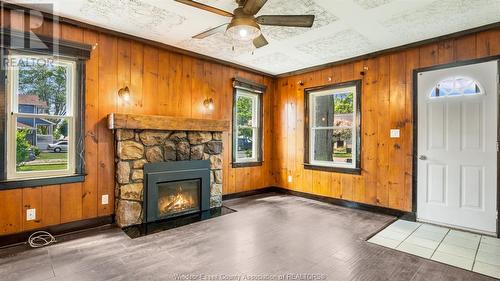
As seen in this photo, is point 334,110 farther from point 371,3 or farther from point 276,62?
point 371,3

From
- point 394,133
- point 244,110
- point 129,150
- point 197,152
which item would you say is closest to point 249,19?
point 129,150

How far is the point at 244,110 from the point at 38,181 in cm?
355

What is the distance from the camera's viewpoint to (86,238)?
3.06 metres

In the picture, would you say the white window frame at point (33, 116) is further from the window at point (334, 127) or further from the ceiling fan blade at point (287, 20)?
the window at point (334, 127)

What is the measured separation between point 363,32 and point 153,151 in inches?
130

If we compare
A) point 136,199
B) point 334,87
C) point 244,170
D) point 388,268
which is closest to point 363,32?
point 334,87

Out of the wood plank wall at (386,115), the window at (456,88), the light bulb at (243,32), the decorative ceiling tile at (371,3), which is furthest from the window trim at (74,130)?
the window at (456,88)

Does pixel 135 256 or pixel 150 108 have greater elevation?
pixel 150 108

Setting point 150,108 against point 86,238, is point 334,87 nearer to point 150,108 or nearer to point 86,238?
point 150,108

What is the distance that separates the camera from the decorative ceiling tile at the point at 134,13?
2.80 meters

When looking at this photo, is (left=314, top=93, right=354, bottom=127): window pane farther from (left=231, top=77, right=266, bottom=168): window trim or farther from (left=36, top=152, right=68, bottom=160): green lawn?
(left=36, top=152, right=68, bottom=160): green lawn

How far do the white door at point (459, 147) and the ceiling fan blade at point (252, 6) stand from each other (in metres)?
2.95

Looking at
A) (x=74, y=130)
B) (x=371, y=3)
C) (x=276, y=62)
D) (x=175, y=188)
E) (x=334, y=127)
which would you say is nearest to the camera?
(x=371, y=3)

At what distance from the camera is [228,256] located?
2.64 metres
